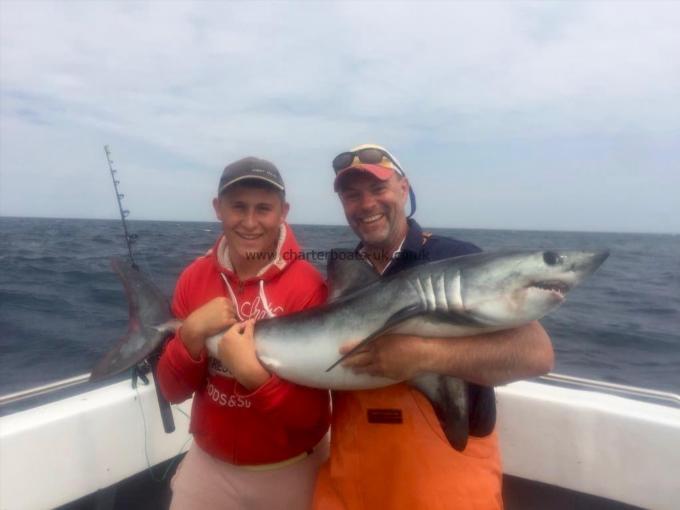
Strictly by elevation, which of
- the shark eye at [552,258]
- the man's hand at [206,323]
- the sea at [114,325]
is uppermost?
the shark eye at [552,258]

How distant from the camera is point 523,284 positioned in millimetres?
2564

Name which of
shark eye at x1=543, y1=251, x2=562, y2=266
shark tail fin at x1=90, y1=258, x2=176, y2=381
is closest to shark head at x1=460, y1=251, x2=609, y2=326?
shark eye at x1=543, y1=251, x2=562, y2=266

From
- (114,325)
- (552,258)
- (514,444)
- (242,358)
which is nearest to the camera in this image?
(552,258)

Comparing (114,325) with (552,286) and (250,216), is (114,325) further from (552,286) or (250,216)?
(552,286)

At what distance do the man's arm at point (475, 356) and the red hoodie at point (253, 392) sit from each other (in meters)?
0.63

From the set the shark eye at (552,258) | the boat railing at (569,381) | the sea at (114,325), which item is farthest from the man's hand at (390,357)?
→ the sea at (114,325)

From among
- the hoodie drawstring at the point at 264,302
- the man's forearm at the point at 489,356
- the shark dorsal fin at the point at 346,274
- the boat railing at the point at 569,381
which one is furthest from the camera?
the boat railing at the point at 569,381

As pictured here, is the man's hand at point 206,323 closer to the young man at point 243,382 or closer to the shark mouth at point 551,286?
the young man at point 243,382

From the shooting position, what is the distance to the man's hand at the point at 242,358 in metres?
2.86

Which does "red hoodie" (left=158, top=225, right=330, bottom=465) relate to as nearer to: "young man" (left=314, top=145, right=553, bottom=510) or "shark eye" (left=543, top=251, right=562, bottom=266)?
"young man" (left=314, top=145, right=553, bottom=510)

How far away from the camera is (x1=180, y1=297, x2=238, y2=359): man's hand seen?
2.94 m

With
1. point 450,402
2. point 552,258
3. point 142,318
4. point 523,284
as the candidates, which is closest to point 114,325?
point 142,318

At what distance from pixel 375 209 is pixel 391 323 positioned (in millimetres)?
1035

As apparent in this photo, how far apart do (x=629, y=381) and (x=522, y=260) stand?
7.69 metres
